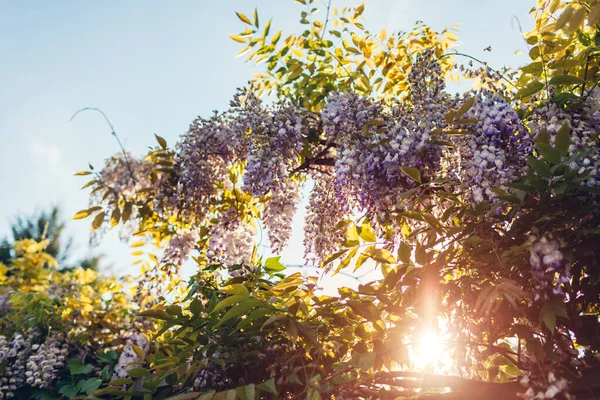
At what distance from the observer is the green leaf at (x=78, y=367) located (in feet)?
10.4

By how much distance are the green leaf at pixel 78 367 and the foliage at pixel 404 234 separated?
0.05ft

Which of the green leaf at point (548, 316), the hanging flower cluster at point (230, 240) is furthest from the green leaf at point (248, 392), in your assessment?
the hanging flower cluster at point (230, 240)

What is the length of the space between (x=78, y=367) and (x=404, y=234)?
93.9 inches

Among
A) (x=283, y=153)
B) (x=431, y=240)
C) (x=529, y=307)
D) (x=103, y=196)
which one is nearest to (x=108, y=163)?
(x=103, y=196)

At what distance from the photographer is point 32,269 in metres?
5.61

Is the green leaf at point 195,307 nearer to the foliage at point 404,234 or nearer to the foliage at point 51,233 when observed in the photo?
the foliage at point 404,234

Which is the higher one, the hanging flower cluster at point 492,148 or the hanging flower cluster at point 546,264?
the hanging flower cluster at point 492,148

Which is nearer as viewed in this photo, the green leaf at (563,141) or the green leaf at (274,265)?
the green leaf at (563,141)

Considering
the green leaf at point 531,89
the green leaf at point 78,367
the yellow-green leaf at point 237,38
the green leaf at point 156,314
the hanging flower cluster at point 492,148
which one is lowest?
the green leaf at point 78,367

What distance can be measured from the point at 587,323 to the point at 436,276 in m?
0.52

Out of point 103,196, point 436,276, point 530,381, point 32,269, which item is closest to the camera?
point 530,381

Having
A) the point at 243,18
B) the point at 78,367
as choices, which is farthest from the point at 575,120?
the point at 78,367

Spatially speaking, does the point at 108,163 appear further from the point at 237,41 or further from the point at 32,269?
the point at 32,269

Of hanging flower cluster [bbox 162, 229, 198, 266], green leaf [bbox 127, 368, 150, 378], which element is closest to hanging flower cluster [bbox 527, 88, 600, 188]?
green leaf [bbox 127, 368, 150, 378]
